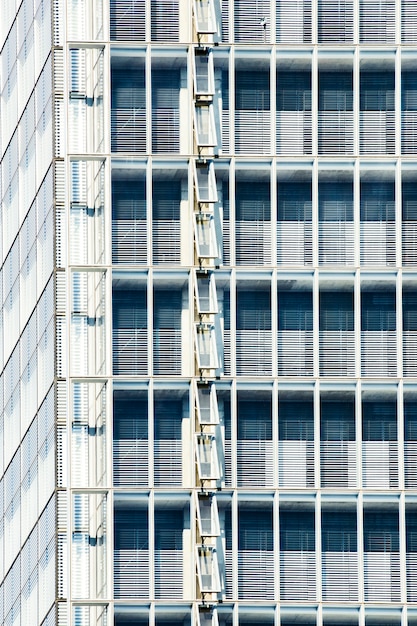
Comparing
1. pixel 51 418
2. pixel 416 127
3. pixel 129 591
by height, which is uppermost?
pixel 416 127

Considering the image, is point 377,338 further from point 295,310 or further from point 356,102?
point 356,102

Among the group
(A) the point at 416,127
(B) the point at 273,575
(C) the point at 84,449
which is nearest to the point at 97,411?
(C) the point at 84,449

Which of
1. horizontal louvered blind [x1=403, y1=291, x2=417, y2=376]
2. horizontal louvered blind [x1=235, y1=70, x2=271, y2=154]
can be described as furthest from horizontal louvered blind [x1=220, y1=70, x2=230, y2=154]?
horizontal louvered blind [x1=403, y1=291, x2=417, y2=376]

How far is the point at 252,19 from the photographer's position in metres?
128

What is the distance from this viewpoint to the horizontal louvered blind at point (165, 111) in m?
126

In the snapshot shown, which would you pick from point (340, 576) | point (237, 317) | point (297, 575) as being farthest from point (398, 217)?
point (297, 575)

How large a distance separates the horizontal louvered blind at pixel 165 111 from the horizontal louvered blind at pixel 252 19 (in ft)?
10.6

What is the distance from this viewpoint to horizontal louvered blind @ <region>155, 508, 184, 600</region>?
406 ft

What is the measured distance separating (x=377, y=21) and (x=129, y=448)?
66.5 feet

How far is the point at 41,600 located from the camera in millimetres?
132375

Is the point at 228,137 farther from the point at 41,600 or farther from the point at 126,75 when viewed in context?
the point at 41,600

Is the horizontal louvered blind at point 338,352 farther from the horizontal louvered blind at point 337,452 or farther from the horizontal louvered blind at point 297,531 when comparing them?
the horizontal louvered blind at point 297,531

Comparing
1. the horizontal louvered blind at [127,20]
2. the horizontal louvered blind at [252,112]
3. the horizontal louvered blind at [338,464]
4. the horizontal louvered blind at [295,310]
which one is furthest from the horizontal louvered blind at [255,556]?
the horizontal louvered blind at [127,20]

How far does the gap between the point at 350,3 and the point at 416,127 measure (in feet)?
18.9
